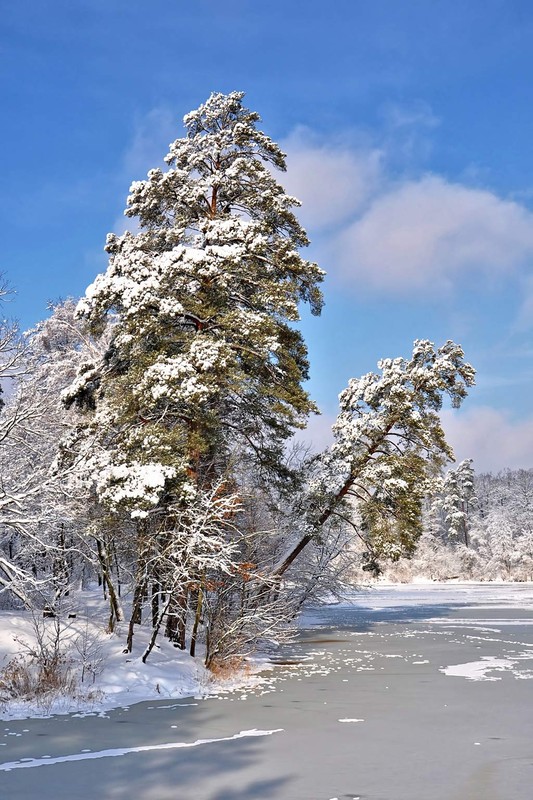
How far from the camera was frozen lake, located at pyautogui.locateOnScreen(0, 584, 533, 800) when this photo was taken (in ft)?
29.3

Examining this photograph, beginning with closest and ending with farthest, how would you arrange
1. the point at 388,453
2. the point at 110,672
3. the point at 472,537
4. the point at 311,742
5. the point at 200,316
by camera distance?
the point at 311,742
the point at 110,672
the point at 200,316
the point at 388,453
the point at 472,537

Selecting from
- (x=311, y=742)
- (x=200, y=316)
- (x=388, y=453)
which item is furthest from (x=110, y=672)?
(x=388, y=453)

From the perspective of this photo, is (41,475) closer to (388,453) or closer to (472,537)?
(388,453)

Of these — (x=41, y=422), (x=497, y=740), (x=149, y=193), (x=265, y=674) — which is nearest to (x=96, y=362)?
(x=41, y=422)

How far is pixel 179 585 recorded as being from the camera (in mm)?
17359

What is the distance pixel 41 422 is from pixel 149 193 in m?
7.82

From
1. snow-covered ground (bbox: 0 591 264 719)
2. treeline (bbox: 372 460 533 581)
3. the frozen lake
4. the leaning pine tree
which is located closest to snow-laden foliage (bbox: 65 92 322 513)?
the leaning pine tree

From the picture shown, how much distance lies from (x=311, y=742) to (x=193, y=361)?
9328 mm

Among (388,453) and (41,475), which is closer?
(41,475)

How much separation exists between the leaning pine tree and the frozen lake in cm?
356

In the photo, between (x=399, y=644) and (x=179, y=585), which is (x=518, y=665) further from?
(x=179, y=585)

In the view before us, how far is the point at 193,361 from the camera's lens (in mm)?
18094

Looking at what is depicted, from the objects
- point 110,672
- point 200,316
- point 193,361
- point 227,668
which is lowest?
point 227,668

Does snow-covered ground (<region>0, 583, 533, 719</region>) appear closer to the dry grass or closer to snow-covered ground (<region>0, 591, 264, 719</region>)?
snow-covered ground (<region>0, 591, 264, 719</region>)
